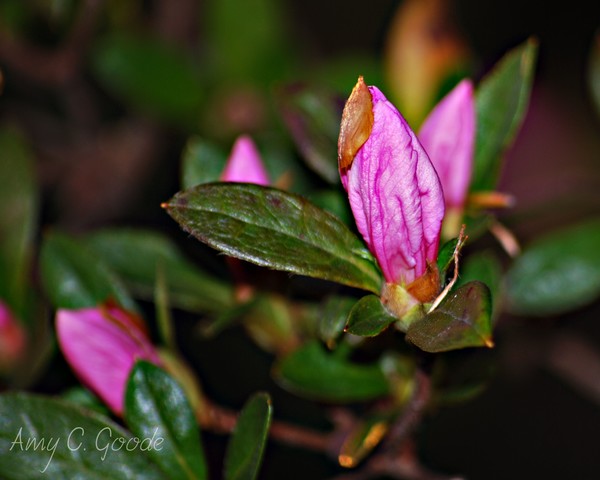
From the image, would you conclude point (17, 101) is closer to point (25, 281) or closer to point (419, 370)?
point (25, 281)

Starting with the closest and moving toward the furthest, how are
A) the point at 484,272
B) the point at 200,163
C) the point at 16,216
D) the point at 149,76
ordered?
the point at 484,272 < the point at 200,163 < the point at 16,216 < the point at 149,76

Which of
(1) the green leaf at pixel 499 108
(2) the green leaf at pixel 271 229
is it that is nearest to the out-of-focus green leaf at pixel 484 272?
(1) the green leaf at pixel 499 108

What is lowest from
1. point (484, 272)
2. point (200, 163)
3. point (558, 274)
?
point (558, 274)

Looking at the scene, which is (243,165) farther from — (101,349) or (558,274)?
(558,274)

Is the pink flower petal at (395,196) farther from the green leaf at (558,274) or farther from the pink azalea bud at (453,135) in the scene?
the green leaf at (558,274)

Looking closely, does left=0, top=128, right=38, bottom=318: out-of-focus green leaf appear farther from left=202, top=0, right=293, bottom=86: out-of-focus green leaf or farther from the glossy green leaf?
left=202, top=0, right=293, bottom=86: out-of-focus green leaf

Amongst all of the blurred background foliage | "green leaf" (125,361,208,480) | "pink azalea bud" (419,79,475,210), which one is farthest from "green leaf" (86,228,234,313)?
"pink azalea bud" (419,79,475,210)

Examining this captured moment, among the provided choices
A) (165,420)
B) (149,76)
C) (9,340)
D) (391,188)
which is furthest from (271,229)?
(149,76)
